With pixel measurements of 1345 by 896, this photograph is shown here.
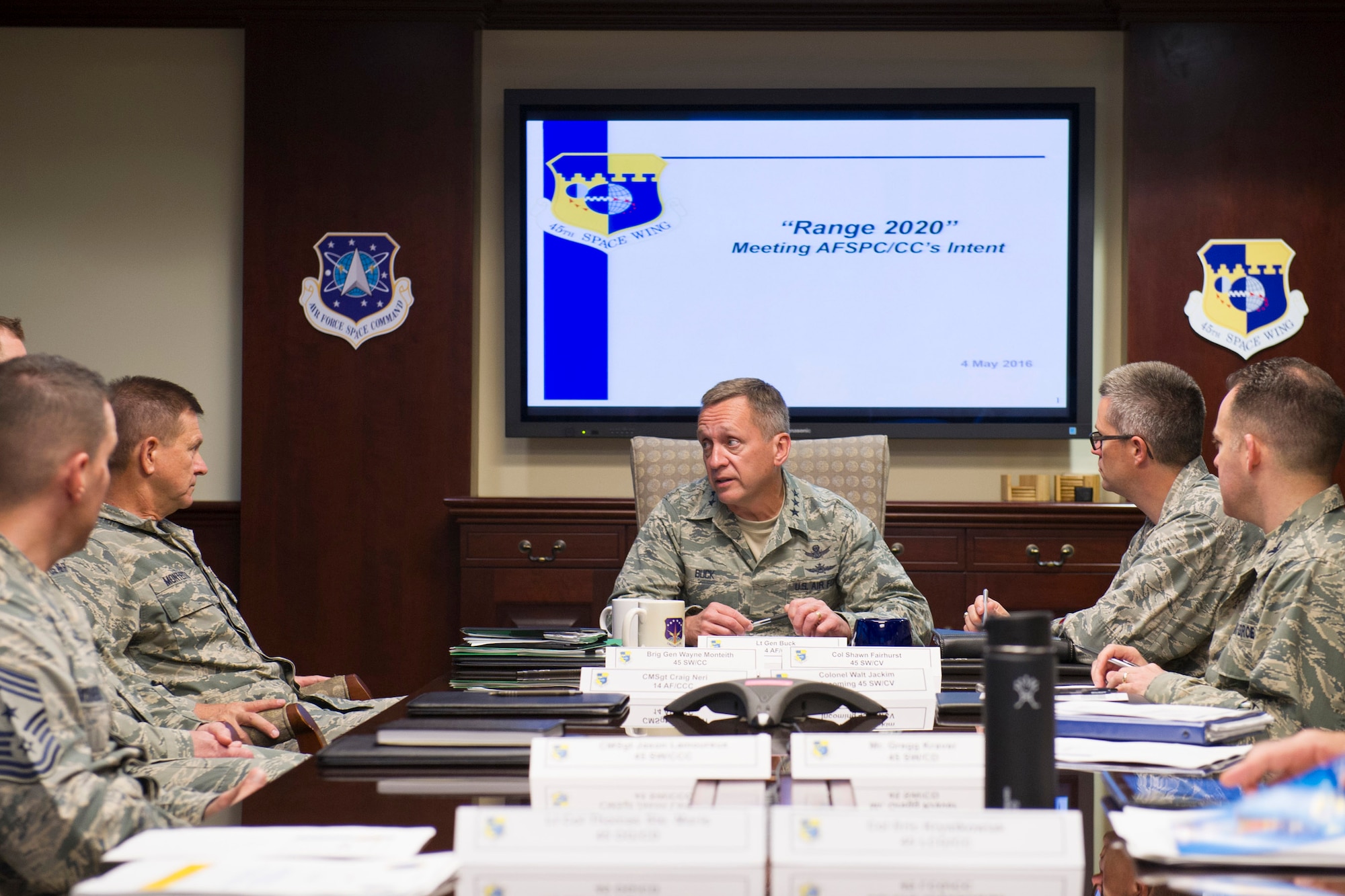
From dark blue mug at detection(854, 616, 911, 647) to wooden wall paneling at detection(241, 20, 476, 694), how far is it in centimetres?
238

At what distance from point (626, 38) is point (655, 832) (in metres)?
3.84

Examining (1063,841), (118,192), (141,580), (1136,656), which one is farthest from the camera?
(118,192)

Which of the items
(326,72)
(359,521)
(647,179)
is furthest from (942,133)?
(359,521)

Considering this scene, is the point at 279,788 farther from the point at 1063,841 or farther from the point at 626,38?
the point at 626,38

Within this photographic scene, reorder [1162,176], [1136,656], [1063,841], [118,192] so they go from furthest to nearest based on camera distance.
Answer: [118,192] < [1162,176] < [1136,656] < [1063,841]

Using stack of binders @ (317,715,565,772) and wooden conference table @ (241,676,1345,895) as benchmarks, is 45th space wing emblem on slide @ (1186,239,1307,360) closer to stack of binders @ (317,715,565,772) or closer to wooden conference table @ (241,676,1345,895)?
wooden conference table @ (241,676,1345,895)

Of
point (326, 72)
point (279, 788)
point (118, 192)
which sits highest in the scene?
point (326, 72)

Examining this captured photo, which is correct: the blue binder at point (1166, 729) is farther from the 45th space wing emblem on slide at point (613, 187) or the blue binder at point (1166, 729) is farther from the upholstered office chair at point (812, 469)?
the 45th space wing emblem on slide at point (613, 187)

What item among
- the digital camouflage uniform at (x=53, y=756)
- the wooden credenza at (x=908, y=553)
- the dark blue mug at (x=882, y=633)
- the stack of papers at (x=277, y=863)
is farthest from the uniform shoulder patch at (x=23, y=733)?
the wooden credenza at (x=908, y=553)

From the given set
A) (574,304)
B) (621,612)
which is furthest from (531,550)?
(621,612)

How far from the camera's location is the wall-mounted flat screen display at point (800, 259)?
3.98m

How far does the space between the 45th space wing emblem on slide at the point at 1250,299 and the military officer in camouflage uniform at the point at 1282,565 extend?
224cm

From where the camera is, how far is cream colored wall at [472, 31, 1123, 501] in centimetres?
409

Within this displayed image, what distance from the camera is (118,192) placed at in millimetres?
4227
